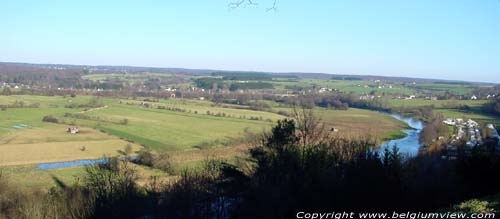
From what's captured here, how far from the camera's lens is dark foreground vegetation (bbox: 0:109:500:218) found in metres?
12.5

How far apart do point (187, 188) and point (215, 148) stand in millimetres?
23419

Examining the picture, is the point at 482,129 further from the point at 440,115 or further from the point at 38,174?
the point at 38,174

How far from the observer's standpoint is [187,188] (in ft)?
51.8

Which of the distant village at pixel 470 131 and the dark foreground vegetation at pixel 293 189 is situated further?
the distant village at pixel 470 131

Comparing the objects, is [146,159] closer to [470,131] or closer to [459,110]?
[470,131]

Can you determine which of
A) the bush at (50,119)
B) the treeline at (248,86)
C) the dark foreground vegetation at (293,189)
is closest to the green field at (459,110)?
the dark foreground vegetation at (293,189)

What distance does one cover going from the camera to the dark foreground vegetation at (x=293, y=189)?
41.1 feet

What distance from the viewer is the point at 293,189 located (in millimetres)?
13828

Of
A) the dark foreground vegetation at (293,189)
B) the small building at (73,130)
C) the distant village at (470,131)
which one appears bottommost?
the small building at (73,130)

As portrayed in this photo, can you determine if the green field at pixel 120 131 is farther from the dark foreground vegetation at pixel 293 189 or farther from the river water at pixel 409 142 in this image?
the dark foreground vegetation at pixel 293 189

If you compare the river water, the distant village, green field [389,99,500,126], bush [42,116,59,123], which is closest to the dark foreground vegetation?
the river water

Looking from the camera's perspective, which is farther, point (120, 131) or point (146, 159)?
point (120, 131)

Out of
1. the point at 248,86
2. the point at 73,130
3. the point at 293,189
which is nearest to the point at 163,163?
the point at 73,130

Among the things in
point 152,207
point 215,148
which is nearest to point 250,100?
point 215,148
